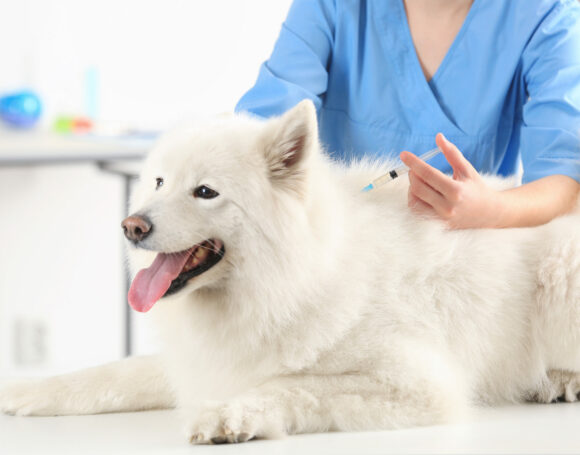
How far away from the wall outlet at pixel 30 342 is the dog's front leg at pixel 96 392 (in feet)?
10.4

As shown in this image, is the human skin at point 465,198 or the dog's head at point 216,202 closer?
the dog's head at point 216,202

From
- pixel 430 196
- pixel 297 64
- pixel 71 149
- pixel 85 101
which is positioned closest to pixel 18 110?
pixel 85 101

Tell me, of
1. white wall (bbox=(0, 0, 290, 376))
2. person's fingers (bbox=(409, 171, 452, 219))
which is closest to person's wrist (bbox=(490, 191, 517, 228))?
person's fingers (bbox=(409, 171, 452, 219))

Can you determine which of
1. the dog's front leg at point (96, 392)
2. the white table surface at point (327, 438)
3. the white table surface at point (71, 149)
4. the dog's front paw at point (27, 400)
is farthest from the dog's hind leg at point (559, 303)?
the white table surface at point (71, 149)

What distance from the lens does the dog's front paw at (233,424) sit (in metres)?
1.13

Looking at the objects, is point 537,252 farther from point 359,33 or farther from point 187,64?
point 187,64

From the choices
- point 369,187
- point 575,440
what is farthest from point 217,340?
point 575,440

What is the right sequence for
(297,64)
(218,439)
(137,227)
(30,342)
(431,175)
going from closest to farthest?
(218,439), (137,227), (431,175), (297,64), (30,342)

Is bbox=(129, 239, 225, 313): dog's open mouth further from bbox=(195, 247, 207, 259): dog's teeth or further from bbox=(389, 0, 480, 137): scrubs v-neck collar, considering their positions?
bbox=(389, 0, 480, 137): scrubs v-neck collar

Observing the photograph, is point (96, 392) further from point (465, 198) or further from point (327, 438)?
point (465, 198)

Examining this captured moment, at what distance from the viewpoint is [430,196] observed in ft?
4.69

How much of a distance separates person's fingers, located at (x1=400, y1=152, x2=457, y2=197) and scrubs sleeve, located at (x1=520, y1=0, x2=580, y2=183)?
1.26ft

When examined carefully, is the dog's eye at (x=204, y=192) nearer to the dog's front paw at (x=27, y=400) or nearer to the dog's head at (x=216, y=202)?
the dog's head at (x=216, y=202)

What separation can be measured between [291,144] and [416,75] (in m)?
0.71
